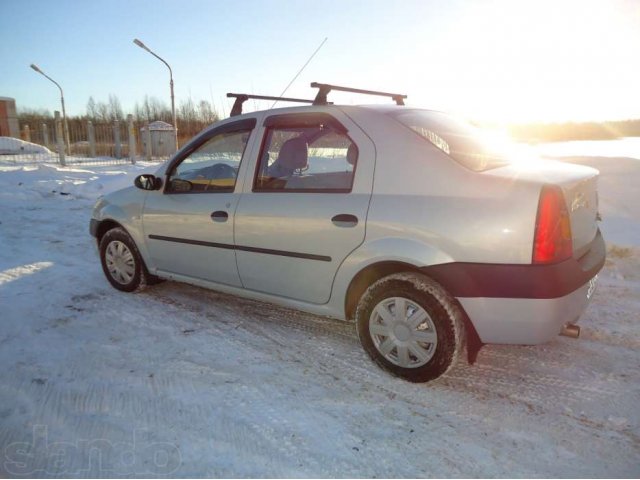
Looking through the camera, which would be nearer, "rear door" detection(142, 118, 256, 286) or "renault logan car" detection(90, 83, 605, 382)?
"renault logan car" detection(90, 83, 605, 382)

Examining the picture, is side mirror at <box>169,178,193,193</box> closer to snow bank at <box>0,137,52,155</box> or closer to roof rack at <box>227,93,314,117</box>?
roof rack at <box>227,93,314,117</box>

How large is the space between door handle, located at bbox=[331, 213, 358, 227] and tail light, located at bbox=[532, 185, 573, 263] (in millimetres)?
1047

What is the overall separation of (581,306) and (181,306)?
126 inches

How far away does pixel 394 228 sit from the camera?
2680 mm

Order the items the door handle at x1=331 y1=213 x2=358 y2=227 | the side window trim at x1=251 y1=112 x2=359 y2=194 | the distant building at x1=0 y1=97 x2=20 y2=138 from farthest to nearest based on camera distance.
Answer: the distant building at x1=0 y1=97 x2=20 y2=138 < the side window trim at x1=251 y1=112 x2=359 y2=194 < the door handle at x1=331 y1=213 x2=358 y2=227

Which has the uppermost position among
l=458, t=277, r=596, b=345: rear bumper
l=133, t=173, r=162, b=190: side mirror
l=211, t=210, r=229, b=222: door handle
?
l=133, t=173, r=162, b=190: side mirror

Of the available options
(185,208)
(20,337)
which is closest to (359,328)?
(185,208)

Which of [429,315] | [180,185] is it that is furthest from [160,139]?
[429,315]

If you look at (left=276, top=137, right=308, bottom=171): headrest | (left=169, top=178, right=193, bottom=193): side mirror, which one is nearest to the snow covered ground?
(left=169, top=178, right=193, bottom=193): side mirror

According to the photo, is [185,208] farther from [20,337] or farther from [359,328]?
[359,328]

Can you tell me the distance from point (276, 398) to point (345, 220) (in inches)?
46.3

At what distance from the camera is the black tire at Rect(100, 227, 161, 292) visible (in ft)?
14.2

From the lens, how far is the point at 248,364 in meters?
3.04

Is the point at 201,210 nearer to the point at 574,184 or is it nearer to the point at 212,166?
the point at 212,166
